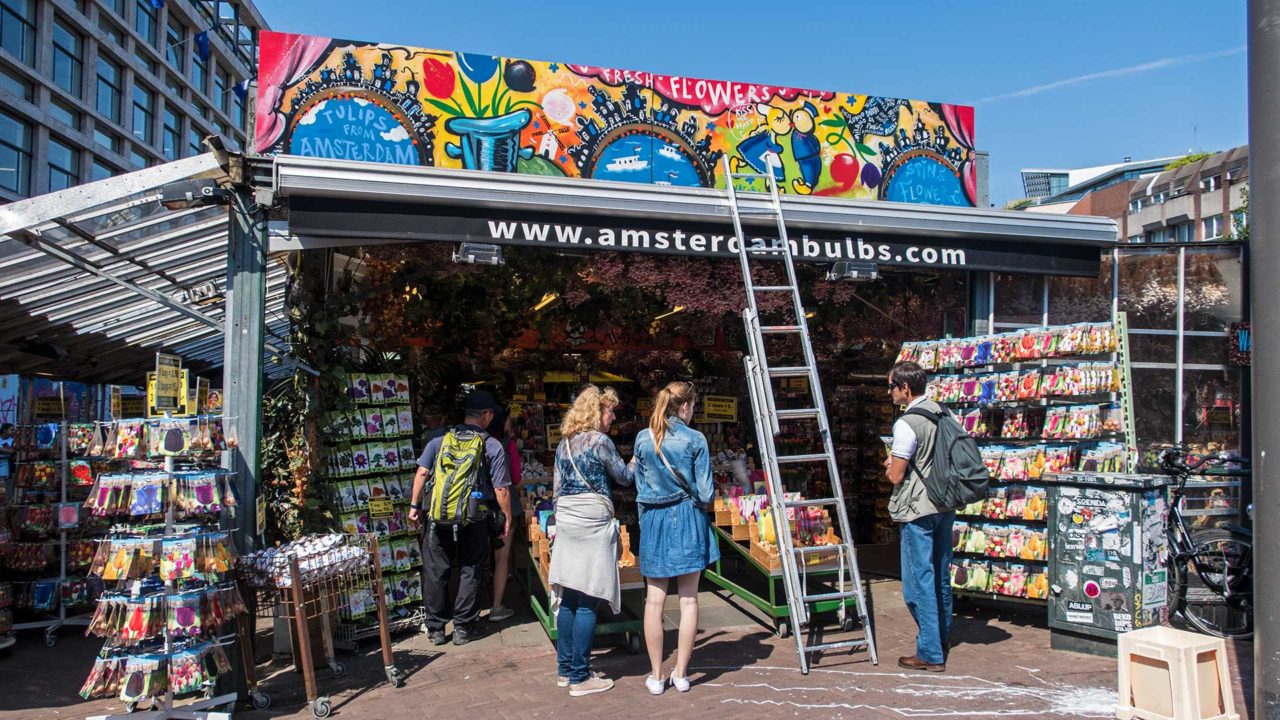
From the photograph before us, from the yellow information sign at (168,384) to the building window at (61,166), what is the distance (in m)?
30.3

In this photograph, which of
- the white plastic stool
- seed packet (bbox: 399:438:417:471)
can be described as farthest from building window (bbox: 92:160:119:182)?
the white plastic stool

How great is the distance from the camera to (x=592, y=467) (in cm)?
488

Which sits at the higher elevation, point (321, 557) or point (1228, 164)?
point (1228, 164)

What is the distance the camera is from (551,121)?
22.8ft

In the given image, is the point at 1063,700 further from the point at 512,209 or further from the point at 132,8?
the point at 132,8

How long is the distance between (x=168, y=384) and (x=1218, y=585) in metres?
7.34

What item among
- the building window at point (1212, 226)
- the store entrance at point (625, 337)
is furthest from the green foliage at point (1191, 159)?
the store entrance at point (625, 337)

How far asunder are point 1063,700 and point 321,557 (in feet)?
14.5

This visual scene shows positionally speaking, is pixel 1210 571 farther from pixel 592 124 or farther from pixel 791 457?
pixel 592 124

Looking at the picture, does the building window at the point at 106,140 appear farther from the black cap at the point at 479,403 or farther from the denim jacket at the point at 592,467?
the denim jacket at the point at 592,467

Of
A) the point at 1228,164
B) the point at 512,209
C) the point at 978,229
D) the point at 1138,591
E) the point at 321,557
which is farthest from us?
the point at 1228,164

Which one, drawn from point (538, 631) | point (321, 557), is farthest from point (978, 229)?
point (321, 557)

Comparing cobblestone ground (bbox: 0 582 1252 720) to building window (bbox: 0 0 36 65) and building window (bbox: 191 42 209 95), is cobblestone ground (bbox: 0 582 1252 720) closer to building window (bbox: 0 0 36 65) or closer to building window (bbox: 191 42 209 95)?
building window (bbox: 0 0 36 65)

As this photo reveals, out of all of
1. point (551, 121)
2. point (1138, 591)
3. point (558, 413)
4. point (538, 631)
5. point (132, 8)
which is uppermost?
point (132, 8)
